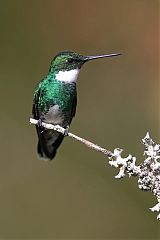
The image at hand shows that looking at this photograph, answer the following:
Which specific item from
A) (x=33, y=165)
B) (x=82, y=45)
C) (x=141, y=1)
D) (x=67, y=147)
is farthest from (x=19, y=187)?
(x=141, y=1)

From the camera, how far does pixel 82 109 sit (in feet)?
14.1

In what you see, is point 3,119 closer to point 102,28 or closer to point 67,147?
point 67,147

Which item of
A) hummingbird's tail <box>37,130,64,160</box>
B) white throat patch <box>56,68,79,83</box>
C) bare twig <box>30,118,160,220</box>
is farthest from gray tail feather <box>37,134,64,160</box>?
bare twig <box>30,118,160,220</box>

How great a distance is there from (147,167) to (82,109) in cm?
281

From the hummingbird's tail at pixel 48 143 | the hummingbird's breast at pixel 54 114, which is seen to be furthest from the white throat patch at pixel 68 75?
the hummingbird's tail at pixel 48 143

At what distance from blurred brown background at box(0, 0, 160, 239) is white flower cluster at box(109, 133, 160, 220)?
220 cm

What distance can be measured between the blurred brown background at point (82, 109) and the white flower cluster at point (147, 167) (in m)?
2.20

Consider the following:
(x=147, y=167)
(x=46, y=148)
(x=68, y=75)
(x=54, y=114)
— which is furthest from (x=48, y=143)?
(x=147, y=167)

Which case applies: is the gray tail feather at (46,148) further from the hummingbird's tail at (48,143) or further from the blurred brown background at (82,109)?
the blurred brown background at (82,109)

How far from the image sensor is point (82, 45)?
14.8 ft

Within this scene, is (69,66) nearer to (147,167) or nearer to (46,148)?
(46,148)

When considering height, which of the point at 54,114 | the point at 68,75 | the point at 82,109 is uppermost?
the point at 82,109

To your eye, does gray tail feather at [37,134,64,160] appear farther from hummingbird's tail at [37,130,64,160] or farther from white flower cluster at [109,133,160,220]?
white flower cluster at [109,133,160,220]

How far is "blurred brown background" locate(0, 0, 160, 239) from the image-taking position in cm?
392
